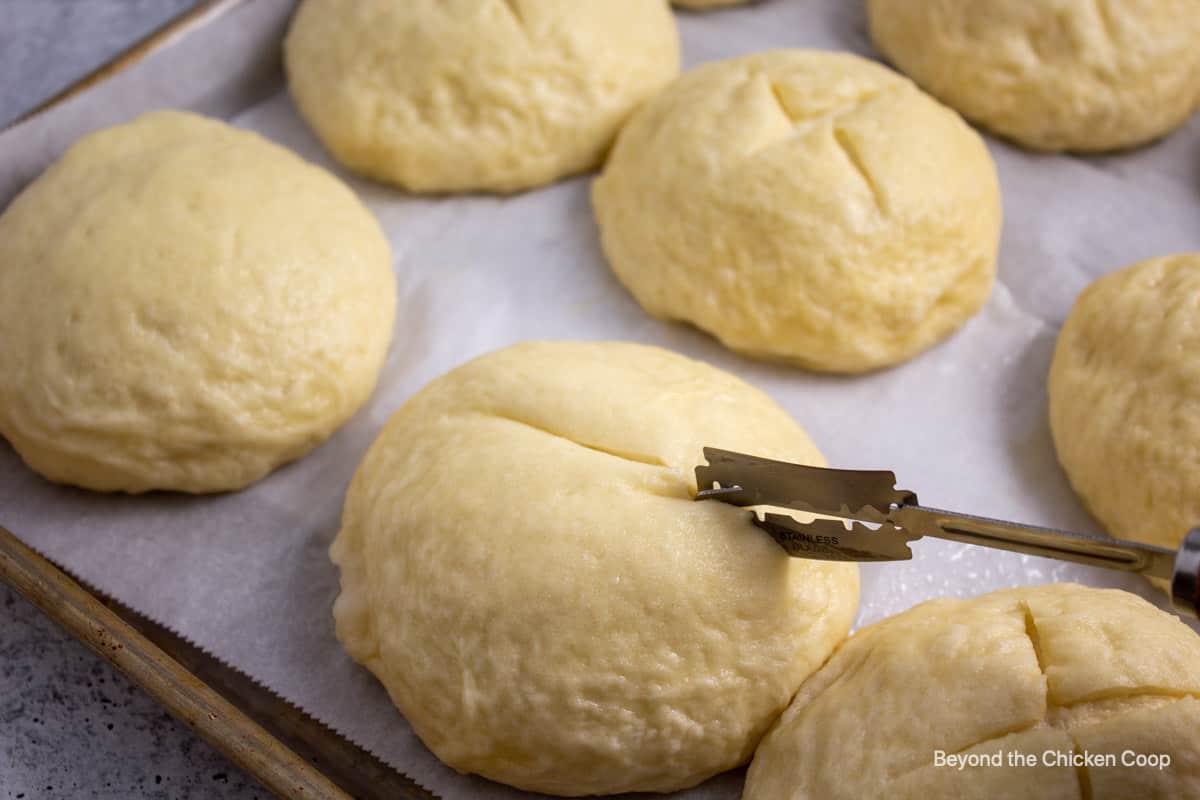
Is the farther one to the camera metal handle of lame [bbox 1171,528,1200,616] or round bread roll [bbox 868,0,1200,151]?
round bread roll [bbox 868,0,1200,151]

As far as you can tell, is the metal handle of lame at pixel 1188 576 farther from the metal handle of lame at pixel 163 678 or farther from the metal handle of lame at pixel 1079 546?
the metal handle of lame at pixel 163 678

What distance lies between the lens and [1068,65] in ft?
7.21

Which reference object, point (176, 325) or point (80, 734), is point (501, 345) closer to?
point (176, 325)

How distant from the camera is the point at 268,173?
6.57 ft

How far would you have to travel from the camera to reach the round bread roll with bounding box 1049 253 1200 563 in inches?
63.5

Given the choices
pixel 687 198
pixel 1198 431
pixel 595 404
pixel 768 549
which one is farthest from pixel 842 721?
pixel 687 198

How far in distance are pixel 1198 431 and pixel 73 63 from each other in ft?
8.83

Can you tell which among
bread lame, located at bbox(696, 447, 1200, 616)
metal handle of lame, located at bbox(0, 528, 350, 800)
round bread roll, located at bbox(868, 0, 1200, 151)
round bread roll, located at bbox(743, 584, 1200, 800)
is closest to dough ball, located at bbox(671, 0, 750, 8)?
round bread roll, located at bbox(868, 0, 1200, 151)

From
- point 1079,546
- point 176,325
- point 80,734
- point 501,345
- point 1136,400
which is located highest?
point 1079,546

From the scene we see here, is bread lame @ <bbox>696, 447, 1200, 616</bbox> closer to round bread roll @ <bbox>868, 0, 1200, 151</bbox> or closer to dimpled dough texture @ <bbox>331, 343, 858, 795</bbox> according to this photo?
dimpled dough texture @ <bbox>331, 343, 858, 795</bbox>

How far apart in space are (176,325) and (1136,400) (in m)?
1.56

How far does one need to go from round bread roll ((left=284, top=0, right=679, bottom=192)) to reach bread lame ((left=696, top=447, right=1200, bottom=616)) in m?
1.02

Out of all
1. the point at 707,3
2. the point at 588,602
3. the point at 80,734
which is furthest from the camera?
the point at 707,3

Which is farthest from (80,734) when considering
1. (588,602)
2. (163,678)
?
(588,602)
